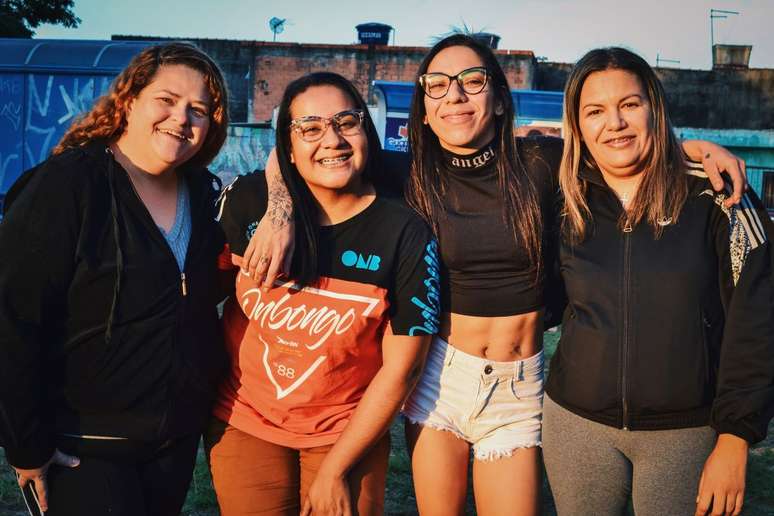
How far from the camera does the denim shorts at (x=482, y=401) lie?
2.98 metres

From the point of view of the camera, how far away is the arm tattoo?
2.69 metres

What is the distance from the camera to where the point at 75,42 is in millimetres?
11781

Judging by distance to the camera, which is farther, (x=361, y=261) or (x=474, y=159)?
(x=474, y=159)

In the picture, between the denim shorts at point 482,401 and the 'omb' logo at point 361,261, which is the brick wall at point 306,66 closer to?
the denim shorts at point 482,401

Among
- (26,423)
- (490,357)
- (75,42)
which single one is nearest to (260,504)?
(26,423)

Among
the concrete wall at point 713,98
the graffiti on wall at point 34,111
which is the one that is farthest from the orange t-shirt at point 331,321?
the concrete wall at point 713,98

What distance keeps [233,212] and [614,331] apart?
1543 millimetres

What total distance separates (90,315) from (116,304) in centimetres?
9

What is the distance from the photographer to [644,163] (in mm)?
2738

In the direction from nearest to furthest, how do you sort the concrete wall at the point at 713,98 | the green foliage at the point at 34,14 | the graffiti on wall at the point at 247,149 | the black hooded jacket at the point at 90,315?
1. the black hooded jacket at the point at 90,315
2. the graffiti on wall at the point at 247,149
3. the green foliage at the point at 34,14
4. the concrete wall at the point at 713,98

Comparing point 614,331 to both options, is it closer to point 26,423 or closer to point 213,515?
point 26,423

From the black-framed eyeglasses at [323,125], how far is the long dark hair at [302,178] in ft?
0.19

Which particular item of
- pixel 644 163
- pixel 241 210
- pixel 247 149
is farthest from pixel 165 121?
pixel 247 149

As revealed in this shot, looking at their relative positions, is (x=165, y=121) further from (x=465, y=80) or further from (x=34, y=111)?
(x=34, y=111)
